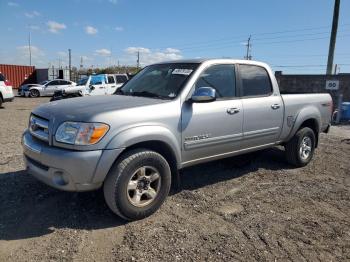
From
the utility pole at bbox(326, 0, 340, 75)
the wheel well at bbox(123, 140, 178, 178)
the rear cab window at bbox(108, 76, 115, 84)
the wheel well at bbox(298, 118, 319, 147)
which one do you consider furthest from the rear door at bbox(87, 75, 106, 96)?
the wheel well at bbox(123, 140, 178, 178)

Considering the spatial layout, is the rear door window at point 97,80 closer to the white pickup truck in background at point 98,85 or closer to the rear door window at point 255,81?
the white pickup truck in background at point 98,85

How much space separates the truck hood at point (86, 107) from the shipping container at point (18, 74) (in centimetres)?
3859

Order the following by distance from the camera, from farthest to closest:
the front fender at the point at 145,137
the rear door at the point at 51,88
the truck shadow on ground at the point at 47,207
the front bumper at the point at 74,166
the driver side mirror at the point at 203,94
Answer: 1. the rear door at the point at 51,88
2. the driver side mirror at the point at 203,94
3. the truck shadow on ground at the point at 47,207
4. the front fender at the point at 145,137
5. the front bumper at the point at 74,166

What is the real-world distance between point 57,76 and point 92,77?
72.6ft

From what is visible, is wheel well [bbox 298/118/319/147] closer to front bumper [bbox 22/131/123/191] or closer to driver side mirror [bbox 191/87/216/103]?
driver side mirror [bbox 191/87/216/103]

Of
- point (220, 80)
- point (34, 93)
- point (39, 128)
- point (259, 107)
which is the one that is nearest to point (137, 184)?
point (39, 128)

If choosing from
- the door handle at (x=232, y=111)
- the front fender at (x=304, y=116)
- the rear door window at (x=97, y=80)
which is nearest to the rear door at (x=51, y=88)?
the rear door window at (x=97, y=80)

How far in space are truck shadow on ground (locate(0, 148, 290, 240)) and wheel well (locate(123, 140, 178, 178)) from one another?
2.69ft

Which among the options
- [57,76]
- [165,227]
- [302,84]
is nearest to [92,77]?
[302,84]

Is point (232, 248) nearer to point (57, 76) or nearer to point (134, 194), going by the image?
point (134, 194)

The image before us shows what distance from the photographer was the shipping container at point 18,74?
38.7m

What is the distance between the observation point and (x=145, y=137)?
379cm

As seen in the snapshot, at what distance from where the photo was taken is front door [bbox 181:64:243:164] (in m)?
4.30

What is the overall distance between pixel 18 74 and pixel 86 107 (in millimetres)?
40297
